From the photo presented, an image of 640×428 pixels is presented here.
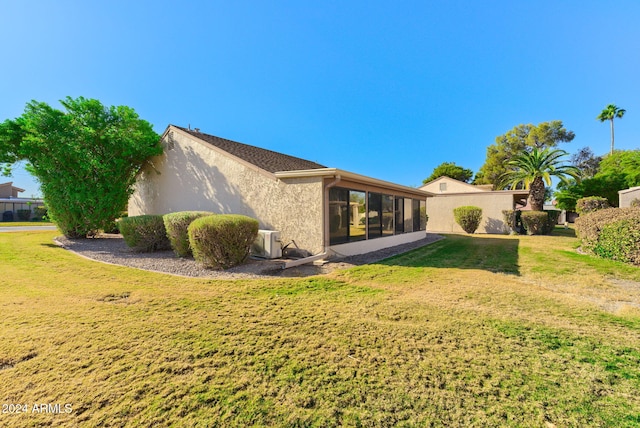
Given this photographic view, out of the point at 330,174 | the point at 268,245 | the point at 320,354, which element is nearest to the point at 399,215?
the point at 330,174

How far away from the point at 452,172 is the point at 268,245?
127 ft

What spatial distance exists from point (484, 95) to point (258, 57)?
14.0 metres

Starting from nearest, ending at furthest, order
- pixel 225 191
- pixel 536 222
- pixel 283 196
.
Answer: pixel 283 196
pixel 225 191
pixel 536 222

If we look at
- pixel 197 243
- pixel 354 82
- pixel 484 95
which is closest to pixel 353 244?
pixel 197 243

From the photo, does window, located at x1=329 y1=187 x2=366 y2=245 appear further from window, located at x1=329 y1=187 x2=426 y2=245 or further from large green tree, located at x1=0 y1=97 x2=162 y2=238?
large green tree, located at x1=0 y1=97 x2=162 y2=238

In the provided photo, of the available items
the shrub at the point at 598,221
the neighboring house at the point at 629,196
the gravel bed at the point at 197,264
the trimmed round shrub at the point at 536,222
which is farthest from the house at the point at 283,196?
the neighboring house at the point at 629,196

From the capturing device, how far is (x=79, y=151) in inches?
405

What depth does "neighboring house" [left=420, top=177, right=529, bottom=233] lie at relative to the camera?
17.5 m

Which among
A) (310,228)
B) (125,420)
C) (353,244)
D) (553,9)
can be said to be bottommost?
(125,420)

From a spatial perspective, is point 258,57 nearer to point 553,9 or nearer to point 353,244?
point 353,244

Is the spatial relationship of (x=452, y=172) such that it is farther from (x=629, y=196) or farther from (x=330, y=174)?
(x=330, y=174)

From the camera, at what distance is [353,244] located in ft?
29.5

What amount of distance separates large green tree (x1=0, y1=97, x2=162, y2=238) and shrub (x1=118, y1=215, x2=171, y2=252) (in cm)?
363

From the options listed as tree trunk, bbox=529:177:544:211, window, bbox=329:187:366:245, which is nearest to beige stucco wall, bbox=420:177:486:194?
tree trunk, bbox=529:177:544:211
